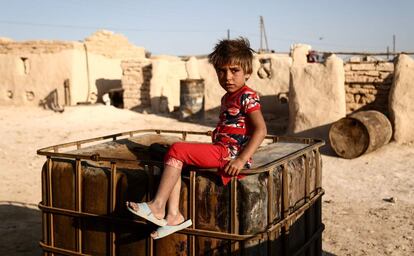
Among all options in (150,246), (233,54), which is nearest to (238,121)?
(233,54)

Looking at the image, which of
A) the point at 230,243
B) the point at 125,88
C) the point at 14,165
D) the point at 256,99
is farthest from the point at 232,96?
the point at 125,88

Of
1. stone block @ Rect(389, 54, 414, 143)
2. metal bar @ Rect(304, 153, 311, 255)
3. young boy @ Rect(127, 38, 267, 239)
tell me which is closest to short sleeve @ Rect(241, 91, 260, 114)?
young boy @ Rect(127, 38, 267, 239)

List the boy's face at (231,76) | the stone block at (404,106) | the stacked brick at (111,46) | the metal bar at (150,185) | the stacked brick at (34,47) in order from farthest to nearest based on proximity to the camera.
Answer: the stacked brick at (111,46), the stacked brick at (34,47), the stone block at (404,106), the boy's face at (231,76), the metal bar at (150,185)

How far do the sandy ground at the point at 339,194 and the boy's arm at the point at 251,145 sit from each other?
8.44ft

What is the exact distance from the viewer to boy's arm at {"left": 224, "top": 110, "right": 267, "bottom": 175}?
7.73 ft

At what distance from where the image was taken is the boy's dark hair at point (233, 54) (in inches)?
105

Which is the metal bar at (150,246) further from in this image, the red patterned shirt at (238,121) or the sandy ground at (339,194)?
the sandy ground at (339,194)

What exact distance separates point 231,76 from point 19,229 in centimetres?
362

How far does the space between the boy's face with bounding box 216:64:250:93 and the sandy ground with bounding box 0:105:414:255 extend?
268 cm

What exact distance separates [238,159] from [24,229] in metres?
3.63

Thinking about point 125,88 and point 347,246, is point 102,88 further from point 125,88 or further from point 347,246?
point 347,246

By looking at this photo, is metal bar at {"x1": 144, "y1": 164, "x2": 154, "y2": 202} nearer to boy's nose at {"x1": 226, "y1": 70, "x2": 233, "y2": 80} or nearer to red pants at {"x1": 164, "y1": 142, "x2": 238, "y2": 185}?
red pants at {"x1": 164, "y1": 142, "x2": 238, "y2": 185}

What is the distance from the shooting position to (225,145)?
106 inches

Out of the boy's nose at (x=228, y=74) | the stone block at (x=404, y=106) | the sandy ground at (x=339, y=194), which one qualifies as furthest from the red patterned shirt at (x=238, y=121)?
the stone block at (x=404, y=106)
